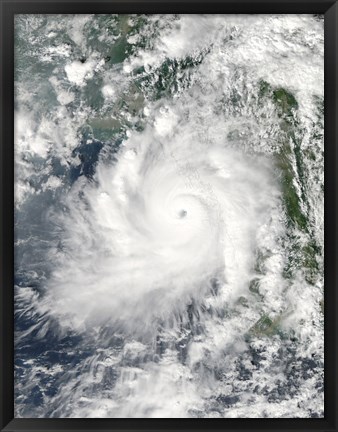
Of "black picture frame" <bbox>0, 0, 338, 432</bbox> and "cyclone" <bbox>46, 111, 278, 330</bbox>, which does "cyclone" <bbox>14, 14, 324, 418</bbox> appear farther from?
"black picture frame" <bbox>0, 0, 338, 432</bbox>

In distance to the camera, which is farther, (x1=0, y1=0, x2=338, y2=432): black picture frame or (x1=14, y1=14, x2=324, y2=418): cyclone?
(x1=14, y1=14, x2=324, y2=418): cyclone

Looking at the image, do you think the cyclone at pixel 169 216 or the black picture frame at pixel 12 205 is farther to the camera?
the cyclone at pixel 169 216

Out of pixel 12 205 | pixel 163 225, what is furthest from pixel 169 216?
pixel 12 205

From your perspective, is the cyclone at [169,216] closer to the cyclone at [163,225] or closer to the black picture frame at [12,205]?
the cyclone at [163,225]

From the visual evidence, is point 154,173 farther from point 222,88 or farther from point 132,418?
point 132,418

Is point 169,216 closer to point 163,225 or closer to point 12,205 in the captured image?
point 163,225

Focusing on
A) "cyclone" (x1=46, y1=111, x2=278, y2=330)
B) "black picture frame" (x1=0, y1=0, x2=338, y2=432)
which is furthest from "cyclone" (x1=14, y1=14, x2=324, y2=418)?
"black picture frame" (x1=0, y1=0, x2=338, y2=432)

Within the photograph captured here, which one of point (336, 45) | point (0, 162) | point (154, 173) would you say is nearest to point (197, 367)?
point (154, 173)

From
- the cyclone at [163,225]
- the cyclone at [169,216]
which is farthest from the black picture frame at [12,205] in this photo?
the cyclone at [163,225]
